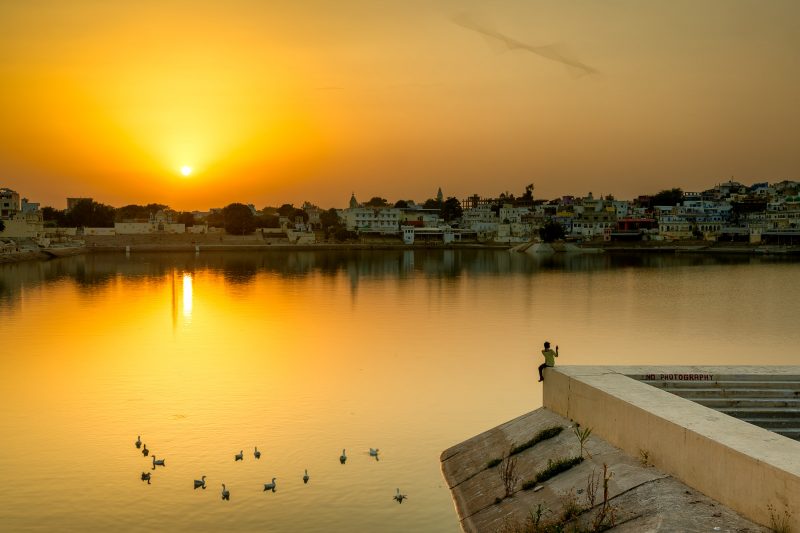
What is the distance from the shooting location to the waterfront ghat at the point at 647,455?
6.68 meters

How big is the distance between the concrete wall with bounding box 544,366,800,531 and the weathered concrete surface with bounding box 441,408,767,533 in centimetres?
14

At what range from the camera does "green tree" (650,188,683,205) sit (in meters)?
130

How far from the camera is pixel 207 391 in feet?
58.2

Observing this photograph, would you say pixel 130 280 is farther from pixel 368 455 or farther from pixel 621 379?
pixel 621 379

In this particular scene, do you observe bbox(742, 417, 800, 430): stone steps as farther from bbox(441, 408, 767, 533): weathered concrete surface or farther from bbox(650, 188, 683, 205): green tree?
bbox(650, 188, 683, 205): green tree

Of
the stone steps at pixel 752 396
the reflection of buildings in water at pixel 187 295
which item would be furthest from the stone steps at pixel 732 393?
the reflection of buildings in water at pixel 187 295

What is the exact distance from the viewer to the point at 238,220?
116250 mm

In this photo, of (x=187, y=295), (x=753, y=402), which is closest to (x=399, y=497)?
(x=753, y=402)

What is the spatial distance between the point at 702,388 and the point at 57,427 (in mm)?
11575

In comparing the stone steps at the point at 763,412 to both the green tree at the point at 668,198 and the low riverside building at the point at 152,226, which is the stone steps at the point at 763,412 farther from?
the green tree at the point at 668,198

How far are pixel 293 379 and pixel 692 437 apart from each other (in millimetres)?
12864

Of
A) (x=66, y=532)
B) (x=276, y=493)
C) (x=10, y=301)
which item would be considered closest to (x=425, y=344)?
(x=276, y=493)

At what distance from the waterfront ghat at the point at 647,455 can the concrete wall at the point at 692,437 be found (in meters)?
0.01

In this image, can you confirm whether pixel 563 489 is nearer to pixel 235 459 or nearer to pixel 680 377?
pixel 680 377
